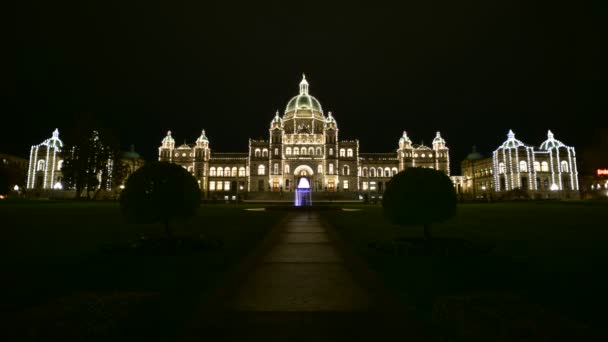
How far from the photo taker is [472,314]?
4672mm

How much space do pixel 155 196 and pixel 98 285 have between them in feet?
15.8

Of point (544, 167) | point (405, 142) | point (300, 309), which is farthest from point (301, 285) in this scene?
point (405, 142)

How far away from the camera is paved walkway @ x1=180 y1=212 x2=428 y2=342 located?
5.10 m

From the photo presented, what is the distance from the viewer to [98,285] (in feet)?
23.4

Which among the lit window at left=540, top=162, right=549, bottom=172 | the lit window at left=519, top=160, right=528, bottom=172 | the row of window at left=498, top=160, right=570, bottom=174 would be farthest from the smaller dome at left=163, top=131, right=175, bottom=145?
the lit window at left=540, top=162, right=549, bottom=172

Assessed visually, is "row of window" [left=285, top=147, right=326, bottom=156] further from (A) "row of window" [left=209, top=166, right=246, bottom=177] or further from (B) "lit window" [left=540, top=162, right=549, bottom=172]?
(B) "lit window" [left=540, top=162, right=549, bottom=172]

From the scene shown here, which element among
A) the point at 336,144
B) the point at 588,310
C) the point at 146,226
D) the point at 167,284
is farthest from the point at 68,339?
the point at 336,144

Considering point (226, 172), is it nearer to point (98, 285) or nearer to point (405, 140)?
point (405, 140)

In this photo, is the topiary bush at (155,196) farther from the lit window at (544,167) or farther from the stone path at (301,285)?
the lit window at (544,167)

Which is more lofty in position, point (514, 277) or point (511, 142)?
point (511, 142)

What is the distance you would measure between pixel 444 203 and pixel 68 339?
11061 mm

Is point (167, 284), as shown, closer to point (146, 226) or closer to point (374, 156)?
point (146, 226)

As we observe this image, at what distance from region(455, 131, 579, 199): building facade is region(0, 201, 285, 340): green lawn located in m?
82.9

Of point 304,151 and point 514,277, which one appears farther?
point 304,151
